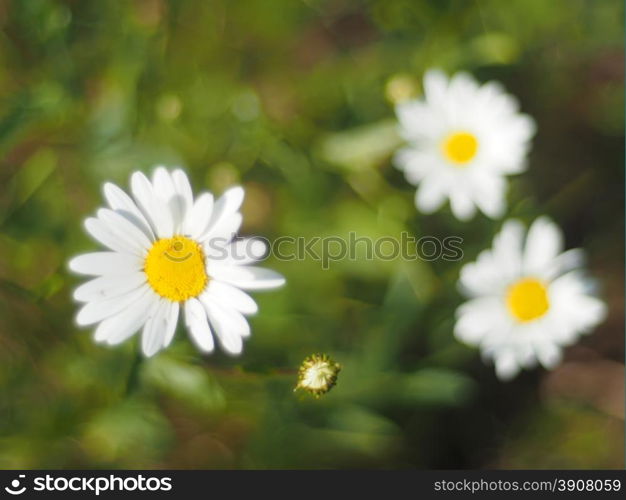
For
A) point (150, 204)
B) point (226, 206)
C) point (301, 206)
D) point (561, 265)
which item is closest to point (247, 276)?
point (226, 206)

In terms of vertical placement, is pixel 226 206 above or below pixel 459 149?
below

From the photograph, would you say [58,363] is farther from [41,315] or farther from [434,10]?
[434,10]

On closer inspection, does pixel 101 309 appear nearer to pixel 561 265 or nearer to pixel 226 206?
pixel 226 206

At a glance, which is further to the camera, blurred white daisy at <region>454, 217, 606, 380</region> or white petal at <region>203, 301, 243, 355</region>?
blurred white daisy at <region>454, 217, 606, 380</region>


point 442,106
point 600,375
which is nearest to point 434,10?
point 442,106

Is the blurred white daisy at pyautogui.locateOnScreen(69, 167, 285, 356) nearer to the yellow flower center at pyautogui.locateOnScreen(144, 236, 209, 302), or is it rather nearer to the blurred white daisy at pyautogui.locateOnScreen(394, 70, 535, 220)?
the yellow flower center at pyautogui.locateOnScreen(144, 236, 209, 302)

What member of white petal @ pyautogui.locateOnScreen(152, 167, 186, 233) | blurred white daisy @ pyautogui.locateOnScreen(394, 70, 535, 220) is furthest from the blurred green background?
white petal @ pyautogui.locateOnScreen(152, 167, 186, 233)
